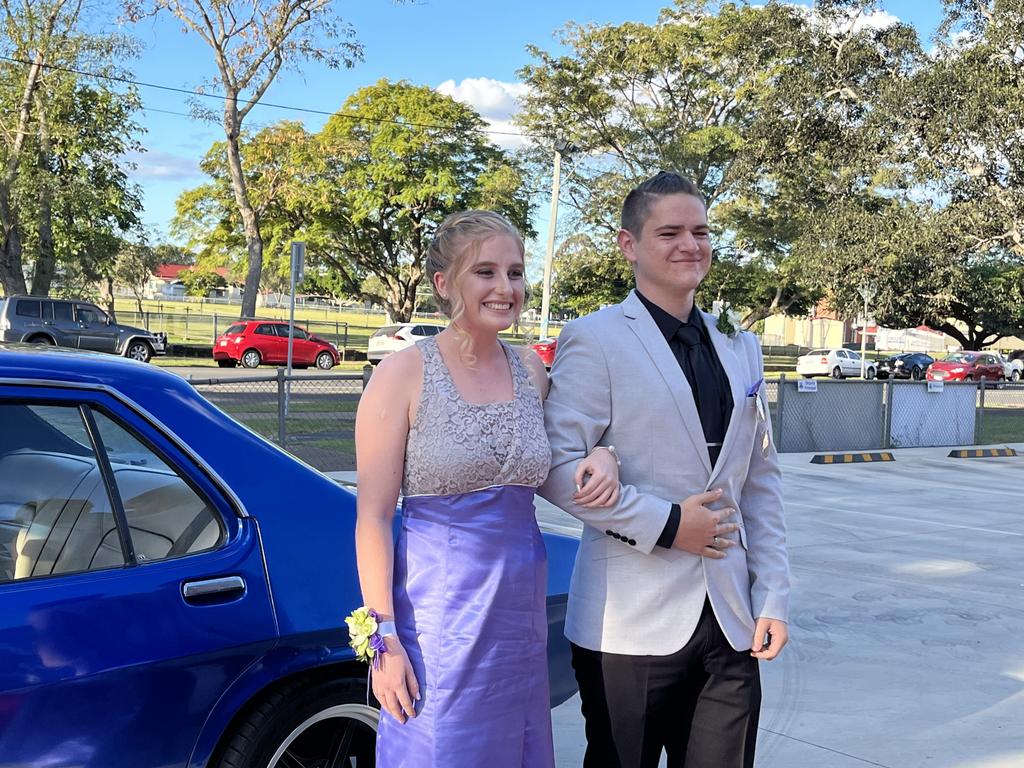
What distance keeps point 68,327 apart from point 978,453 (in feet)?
71.1

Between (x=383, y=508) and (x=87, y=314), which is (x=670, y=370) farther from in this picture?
(x=87, y=314)

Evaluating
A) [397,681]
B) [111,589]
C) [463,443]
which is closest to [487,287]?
[463,443]

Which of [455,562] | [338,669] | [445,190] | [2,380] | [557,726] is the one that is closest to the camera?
[455,562]

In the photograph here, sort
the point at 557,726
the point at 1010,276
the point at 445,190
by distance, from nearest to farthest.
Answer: the point at 557,726 < the point at 445,190 < the point at 1010,276

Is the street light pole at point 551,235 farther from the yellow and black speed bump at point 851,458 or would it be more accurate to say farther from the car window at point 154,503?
the car window at point 154,503

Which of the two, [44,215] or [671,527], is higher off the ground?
[44,215]

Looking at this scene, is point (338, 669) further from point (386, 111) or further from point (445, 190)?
point (386, 111)

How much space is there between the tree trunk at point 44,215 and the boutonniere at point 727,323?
92.5 feet

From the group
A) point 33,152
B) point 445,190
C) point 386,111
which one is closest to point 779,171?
point 445,190

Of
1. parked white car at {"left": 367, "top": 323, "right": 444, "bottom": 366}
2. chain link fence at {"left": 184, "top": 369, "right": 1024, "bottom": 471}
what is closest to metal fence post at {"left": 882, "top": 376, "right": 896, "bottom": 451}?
chain link fence at {"left": 184, "top": 369, "right": 1024, "bottom": 471}

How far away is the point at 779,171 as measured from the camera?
32.8 metres

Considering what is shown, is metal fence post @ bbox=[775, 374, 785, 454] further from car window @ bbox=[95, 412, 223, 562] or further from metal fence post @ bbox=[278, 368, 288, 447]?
car window @ bbox=[95, 412, 223, 562]

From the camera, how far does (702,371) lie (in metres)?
2.53

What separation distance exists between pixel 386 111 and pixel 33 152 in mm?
17866
